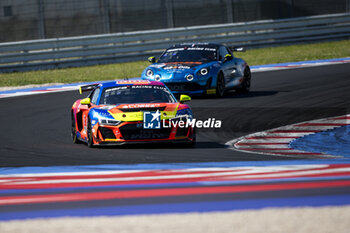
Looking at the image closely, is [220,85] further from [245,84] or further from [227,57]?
[245,84]

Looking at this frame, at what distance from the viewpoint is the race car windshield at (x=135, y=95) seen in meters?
10.9

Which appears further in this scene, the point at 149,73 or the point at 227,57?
the point at 227,57

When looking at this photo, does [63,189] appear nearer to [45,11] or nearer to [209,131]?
[209,131]

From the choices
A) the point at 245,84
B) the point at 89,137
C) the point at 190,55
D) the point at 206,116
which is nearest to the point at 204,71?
the point at 190,55

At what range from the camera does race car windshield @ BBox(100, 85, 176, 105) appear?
427 inches

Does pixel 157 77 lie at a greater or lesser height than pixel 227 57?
lesser

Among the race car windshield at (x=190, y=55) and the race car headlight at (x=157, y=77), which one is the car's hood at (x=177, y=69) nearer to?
the race car headlight at (x=157, y=77)

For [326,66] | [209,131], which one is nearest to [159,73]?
[209,131]

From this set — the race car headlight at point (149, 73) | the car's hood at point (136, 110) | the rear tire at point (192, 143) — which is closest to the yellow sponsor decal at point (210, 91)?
the race car headlight at point (149, 73)

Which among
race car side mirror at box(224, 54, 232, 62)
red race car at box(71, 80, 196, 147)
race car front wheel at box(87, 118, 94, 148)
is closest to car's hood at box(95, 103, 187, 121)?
red race car at box(71, 80, 196, 147)

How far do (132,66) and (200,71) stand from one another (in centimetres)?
934

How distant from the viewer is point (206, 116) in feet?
44.9

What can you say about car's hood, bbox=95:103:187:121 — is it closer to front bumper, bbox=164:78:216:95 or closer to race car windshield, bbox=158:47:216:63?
front bumper, bbox=164:78:216:95

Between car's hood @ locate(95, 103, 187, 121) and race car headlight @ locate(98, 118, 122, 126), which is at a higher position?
car's hood @ locate(95, 103, 187, 121)
